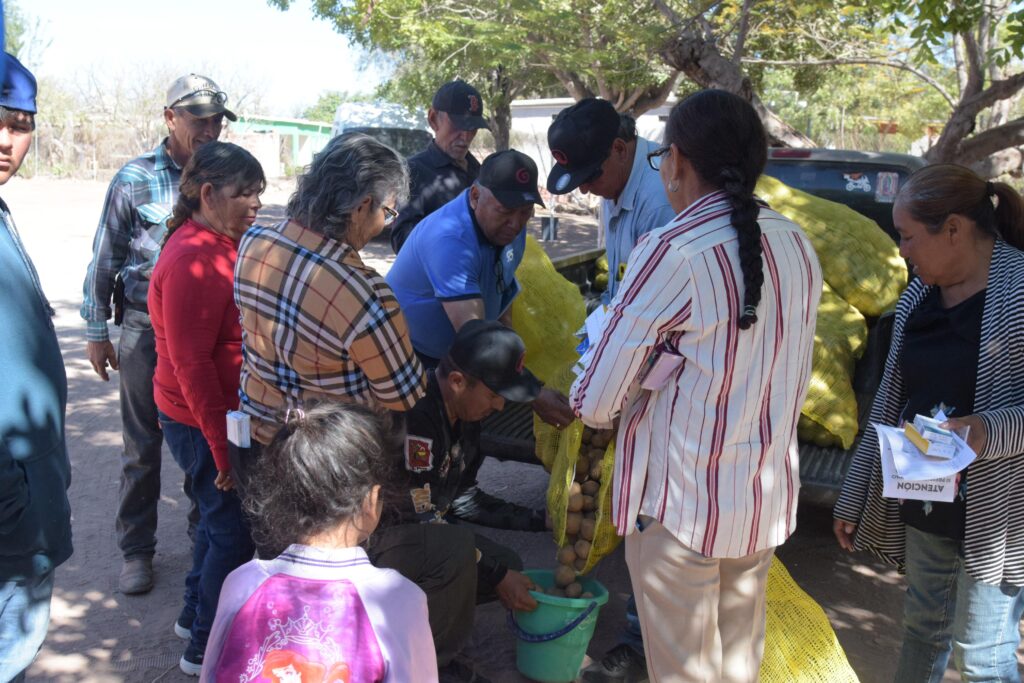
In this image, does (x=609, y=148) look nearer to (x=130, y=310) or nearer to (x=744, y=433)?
(x=744, y=433)

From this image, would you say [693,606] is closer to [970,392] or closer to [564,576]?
[970,392]

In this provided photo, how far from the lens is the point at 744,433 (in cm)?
227

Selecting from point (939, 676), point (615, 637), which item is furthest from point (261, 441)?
point (939, 676)

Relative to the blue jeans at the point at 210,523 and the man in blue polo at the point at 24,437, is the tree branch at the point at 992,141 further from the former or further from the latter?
the man in blue polo at the point at 24,437

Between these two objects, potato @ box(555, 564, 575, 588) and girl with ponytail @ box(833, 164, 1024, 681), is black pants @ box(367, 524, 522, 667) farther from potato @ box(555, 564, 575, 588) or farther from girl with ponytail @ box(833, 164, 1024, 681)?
girl with ponytail @ box(833, 164, 1024, 681)

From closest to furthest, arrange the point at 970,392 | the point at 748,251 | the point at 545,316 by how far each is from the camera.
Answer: the point at 748,251 → the point at 970,392 → the point at 545,316

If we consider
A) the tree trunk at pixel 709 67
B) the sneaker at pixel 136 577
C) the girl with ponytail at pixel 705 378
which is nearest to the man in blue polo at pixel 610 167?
the girl with ponytail at pixel 705 378

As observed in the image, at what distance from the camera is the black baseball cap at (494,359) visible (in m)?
3.13

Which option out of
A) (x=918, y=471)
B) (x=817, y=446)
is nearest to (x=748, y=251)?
(x=918, y=471)

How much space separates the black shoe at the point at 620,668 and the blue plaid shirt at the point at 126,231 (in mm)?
2532

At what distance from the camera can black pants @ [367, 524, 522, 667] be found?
3010 millimetres

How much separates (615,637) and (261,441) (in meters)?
1.92

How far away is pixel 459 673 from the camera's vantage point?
11.0 feet

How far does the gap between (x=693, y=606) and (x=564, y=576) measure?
116 centimetres
